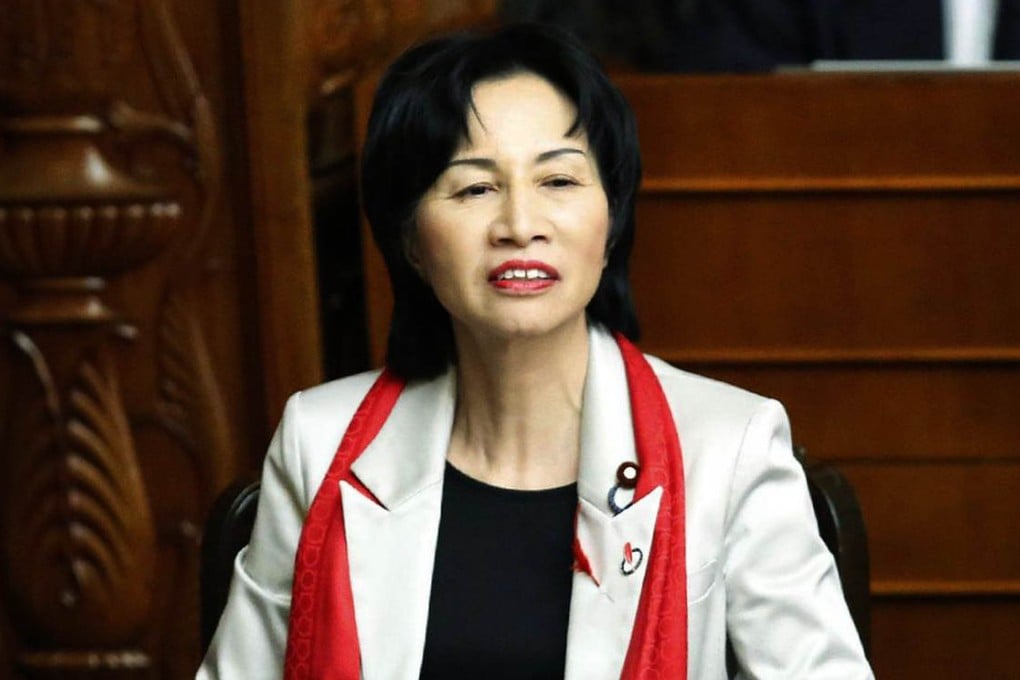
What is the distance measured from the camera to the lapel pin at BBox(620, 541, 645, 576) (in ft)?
6.05

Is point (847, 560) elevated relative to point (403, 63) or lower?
lower

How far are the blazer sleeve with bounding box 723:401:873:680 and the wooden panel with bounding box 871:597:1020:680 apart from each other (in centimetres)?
116

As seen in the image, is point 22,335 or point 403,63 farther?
point 22,335

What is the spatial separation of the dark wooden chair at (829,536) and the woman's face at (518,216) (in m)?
0.31

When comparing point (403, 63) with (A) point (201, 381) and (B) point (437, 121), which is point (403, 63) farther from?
(A) point (201, 381)

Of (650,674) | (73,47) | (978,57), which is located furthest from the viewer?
(978,57)

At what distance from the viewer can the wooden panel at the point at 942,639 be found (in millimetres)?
2941

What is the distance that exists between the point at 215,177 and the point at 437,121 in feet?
3.46

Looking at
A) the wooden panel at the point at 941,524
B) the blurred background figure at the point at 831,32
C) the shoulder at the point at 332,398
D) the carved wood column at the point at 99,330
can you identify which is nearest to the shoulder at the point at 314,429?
the shoulder at the point at 332,398

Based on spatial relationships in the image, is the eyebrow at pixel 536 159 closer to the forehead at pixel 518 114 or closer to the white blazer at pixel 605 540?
the forehead at pixel 518 114

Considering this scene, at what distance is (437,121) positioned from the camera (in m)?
1.89

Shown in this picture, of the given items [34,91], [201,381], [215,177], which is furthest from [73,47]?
[201,381]

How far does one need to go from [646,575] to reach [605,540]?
0.05 metres

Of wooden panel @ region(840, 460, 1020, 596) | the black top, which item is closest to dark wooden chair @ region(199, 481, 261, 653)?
the black top
